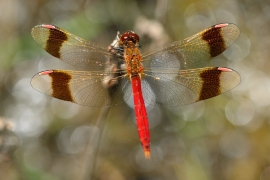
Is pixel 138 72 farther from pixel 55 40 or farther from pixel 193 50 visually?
pixel 55 40

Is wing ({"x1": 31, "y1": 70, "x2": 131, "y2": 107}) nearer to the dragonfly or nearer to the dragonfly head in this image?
the dragonfly

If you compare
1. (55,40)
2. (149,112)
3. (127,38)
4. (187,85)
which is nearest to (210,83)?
(187,85)

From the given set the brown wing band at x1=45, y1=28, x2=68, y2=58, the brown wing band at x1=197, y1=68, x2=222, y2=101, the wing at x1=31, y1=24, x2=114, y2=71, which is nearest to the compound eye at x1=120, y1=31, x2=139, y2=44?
the wing at x1=31, y1=24, x2=114, y2=71

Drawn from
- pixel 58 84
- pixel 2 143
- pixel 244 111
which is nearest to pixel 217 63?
pixel 244 111

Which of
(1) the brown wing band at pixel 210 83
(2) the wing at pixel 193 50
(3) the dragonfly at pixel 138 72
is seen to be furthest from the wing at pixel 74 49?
(1) the brown wing band at pixel 210 83

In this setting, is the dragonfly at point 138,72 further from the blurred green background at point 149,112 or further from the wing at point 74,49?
the blurred green background at point 149,112

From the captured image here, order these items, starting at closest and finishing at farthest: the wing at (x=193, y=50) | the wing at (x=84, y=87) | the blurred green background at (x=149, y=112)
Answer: the wing at (x=84, y=87), the wing at (x=193, y=50), the blurred green background at (x=149, y=112)
